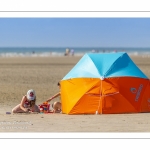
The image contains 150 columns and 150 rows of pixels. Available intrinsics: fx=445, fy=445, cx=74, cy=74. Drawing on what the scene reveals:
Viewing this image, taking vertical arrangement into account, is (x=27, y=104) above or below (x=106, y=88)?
below

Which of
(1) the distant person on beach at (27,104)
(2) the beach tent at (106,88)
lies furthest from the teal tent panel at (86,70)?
(1) the distant person on beach at (27,104)

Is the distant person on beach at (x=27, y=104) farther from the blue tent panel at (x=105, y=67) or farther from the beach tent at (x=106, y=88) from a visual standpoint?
the blue tent panel at (x=105, y=67)

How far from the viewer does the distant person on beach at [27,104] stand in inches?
422

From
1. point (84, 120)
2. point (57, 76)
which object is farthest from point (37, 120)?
point (57, 76)

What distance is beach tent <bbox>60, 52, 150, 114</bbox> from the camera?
→ 33.9 feet

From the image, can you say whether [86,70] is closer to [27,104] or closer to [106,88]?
[106,88]

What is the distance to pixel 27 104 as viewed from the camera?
1089cm

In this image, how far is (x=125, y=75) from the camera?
1056 cm

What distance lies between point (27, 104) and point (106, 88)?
6.61 ft

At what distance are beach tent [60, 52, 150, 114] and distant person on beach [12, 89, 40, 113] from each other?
734 mm

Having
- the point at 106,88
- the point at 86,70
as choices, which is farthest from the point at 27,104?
the point at 106,88

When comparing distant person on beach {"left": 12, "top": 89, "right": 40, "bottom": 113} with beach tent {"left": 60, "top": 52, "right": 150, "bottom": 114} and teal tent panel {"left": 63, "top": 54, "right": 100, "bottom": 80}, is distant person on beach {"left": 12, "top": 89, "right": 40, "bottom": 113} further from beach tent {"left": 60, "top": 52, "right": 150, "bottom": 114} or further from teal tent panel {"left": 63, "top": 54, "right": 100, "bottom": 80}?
teal tent panel {"left": 63, "top": 54, "right": 100, "bottom": 80}

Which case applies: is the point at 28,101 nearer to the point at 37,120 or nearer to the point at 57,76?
the point at 37,120

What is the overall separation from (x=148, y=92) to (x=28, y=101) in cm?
293
